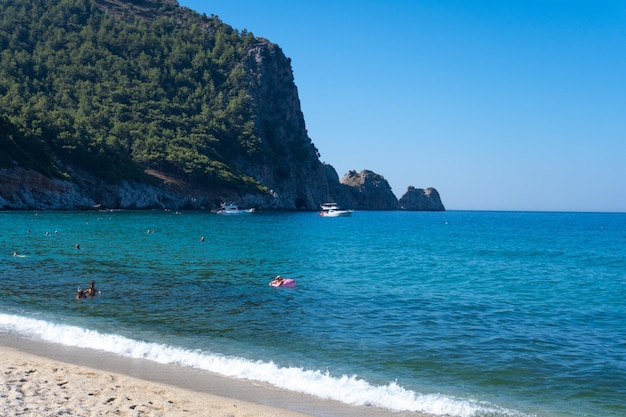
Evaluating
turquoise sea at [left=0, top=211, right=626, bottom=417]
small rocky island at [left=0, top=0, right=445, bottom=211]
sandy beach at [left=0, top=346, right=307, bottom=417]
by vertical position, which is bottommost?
turquoise sea at [left=0, top=211, right=626, bottom=417]

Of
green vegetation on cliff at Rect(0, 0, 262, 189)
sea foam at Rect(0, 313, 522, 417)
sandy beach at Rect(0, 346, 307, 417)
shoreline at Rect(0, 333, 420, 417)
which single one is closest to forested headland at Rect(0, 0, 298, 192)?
green vegetation on cliff at Rect(0, 0, 262, 189)

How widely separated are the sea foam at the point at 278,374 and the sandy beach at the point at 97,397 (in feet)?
4.70

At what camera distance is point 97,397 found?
8.70 metres

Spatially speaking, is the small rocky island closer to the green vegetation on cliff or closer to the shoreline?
the green vegetation on cliff

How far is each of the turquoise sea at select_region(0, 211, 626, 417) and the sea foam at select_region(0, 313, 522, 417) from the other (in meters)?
0.04

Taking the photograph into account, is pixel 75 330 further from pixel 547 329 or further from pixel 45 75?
pixel 45 75

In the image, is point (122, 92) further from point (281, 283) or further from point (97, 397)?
point (97, 397)

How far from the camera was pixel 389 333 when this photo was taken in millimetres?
14820

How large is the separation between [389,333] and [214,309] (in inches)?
242

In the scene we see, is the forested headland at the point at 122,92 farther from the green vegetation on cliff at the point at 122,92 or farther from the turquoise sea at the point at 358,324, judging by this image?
the turquoise sea at the point at 358,324

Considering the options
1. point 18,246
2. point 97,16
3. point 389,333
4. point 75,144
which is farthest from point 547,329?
point 97,16

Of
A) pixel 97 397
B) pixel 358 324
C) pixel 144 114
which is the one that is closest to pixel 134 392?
pixel 97 397

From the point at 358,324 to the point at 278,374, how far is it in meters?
5.59

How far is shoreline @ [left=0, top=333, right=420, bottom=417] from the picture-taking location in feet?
27.1
